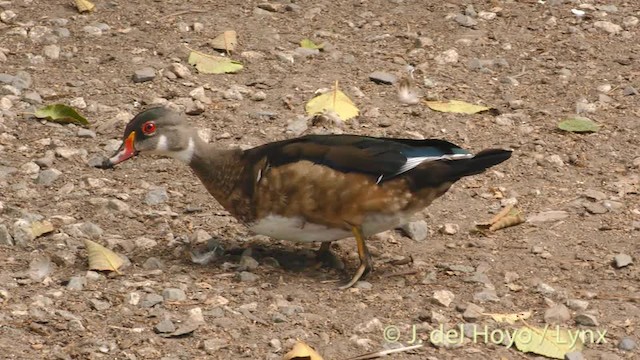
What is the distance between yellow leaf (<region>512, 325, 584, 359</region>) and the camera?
504cm

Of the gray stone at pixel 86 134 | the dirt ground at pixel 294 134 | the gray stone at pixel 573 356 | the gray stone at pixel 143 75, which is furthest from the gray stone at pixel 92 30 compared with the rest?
the gray stone at pixel 573 356

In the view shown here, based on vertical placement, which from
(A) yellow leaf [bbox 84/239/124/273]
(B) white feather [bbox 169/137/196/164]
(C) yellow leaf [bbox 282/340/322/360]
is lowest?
(A) yellow leaf [bbox 84/239/124/273]

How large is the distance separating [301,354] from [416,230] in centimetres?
153

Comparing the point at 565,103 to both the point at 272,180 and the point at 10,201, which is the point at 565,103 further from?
the point at 10,201

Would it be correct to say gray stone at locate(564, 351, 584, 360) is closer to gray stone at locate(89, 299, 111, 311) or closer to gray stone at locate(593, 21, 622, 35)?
gray stone at locate(89, 299, 111, 311)

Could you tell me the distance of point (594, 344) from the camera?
5.12 meters

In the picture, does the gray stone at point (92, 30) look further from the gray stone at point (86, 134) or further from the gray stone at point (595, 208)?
the gray stone at point (595, 208)

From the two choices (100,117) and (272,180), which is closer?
(272,180)

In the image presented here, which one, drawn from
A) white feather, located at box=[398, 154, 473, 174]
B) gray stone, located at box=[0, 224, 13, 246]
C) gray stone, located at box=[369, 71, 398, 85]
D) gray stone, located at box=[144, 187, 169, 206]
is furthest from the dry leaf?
gray stone, located at box=[0, 224, 13, 246]

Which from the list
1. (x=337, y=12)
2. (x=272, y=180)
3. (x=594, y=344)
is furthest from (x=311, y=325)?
(x=337, y=12)

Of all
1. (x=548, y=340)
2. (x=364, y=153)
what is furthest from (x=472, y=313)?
(x=364, y=153)

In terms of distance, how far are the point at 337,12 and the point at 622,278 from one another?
3.45 m

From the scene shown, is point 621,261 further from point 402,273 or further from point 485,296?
point 402,273

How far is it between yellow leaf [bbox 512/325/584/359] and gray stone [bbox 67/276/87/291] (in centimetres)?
181
